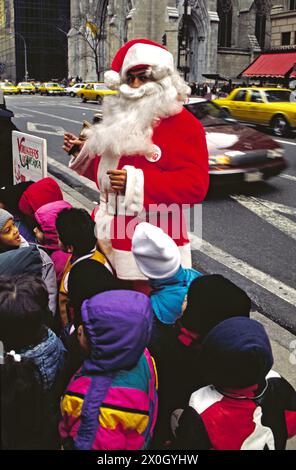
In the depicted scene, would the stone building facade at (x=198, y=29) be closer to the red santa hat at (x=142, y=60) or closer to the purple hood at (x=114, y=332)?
the red santa hat at (x=142, y=60)

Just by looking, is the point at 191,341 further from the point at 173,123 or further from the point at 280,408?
the point at 173,123

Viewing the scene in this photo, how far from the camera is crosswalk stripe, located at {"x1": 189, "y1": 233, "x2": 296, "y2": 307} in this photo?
4639 millimetres

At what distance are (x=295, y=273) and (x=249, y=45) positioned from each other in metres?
49.5

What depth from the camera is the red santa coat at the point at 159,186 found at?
2.63 metres

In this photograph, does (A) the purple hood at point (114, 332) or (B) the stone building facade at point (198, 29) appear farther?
(B) the stone building facade at point (198, 29)

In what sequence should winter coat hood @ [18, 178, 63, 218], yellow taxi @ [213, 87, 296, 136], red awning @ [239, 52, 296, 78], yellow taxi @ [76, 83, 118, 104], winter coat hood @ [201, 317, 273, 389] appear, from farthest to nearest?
1. yellow taxi @ [76, 83, 118, 104]
2. red awning @ [239, 52, 296, 78]
3. yellow taxi @ [213, 87, 296, 136]
4. winter coat hood @ [18, 178, 63, 218]
5. winter coat hood @ [201, 317, 273, 389]

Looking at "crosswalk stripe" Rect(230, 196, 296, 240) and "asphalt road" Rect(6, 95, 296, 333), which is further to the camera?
"crosswalk stripe" Rect(230, 196, 296, 240)

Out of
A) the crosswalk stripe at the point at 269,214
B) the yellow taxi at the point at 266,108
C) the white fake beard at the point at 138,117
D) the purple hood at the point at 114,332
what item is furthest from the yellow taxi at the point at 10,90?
the purple hood at the point at 114,332

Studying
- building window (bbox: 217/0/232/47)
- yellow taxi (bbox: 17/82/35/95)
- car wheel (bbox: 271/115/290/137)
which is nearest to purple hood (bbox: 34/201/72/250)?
car wheel (bbox: 271/115/290/137)

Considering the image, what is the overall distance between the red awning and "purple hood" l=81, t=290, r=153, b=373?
34.8m

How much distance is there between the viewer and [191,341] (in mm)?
2469

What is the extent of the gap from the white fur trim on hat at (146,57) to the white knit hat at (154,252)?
34.9 inches

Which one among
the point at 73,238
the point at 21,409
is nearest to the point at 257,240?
the point at 73,238

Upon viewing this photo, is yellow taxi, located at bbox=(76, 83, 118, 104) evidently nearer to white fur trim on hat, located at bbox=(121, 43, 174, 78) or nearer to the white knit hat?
white fur trim on hat, located at bbox=(121, 43, 174, 78)
